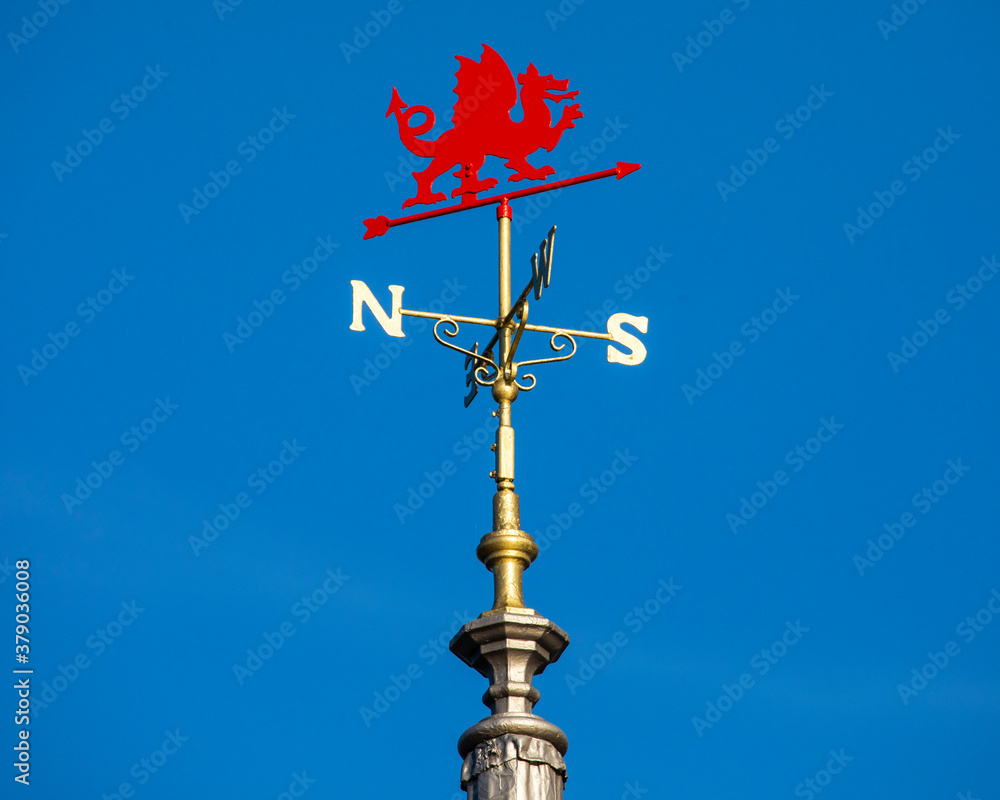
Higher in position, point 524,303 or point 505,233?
point 505,233

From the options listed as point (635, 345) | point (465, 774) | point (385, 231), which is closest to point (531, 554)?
point (465, 774)

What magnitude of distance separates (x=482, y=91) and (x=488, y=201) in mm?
1055

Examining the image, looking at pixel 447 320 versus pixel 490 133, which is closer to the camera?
pixel 447 320

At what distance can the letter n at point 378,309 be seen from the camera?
1075cm

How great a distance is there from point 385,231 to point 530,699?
13.6 feet

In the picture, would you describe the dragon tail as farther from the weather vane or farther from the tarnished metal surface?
the tarnished metal surface

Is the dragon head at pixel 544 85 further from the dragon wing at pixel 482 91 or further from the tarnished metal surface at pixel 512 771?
the tarnished metal surface at pixel 512 771

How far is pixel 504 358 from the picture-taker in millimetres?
10117

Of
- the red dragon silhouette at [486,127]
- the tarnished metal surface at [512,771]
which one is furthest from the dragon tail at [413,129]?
the tarnished metal surface at [512,771]

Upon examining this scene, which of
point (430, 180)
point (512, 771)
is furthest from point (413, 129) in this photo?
point (512, 771)

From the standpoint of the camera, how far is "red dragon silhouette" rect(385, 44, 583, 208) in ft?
37.2

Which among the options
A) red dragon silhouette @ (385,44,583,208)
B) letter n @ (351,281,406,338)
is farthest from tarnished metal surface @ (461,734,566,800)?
red dragon silhouette @ (385,44,583,208)

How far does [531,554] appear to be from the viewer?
959 cm

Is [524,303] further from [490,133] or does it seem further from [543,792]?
[543,792]
